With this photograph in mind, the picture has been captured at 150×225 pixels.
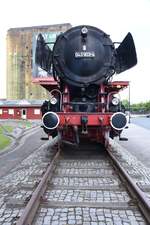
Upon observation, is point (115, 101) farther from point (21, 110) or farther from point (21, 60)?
point (21, 60)

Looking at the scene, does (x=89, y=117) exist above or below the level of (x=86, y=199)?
above

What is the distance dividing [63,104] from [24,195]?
14.9ft

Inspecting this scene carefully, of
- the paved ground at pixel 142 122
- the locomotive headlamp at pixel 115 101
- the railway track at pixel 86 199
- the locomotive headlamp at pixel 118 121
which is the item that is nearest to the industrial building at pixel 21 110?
the paved ground at pixel 142 122

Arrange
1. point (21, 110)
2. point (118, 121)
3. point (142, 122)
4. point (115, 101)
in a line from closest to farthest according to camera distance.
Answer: point (118, 121)
point (115, 101)
point (142, 122)
point (21, 110)

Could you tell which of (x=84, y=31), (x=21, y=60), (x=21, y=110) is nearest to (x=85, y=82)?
(x=84, y=31)

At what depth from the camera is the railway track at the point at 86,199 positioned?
470 centimetres

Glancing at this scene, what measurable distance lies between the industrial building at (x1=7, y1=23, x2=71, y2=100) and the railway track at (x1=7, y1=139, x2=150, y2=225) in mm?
63489

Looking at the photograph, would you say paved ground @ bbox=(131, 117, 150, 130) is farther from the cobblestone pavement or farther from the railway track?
the railway track

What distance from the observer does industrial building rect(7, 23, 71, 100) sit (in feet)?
236

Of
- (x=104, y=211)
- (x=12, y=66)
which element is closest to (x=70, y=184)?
(x=104, y=211)

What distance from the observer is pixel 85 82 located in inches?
392

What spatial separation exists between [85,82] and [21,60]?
216ft

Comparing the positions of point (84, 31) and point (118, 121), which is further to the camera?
point (84, 31)

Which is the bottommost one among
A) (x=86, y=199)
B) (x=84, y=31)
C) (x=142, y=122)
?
(x=142, y=122)
